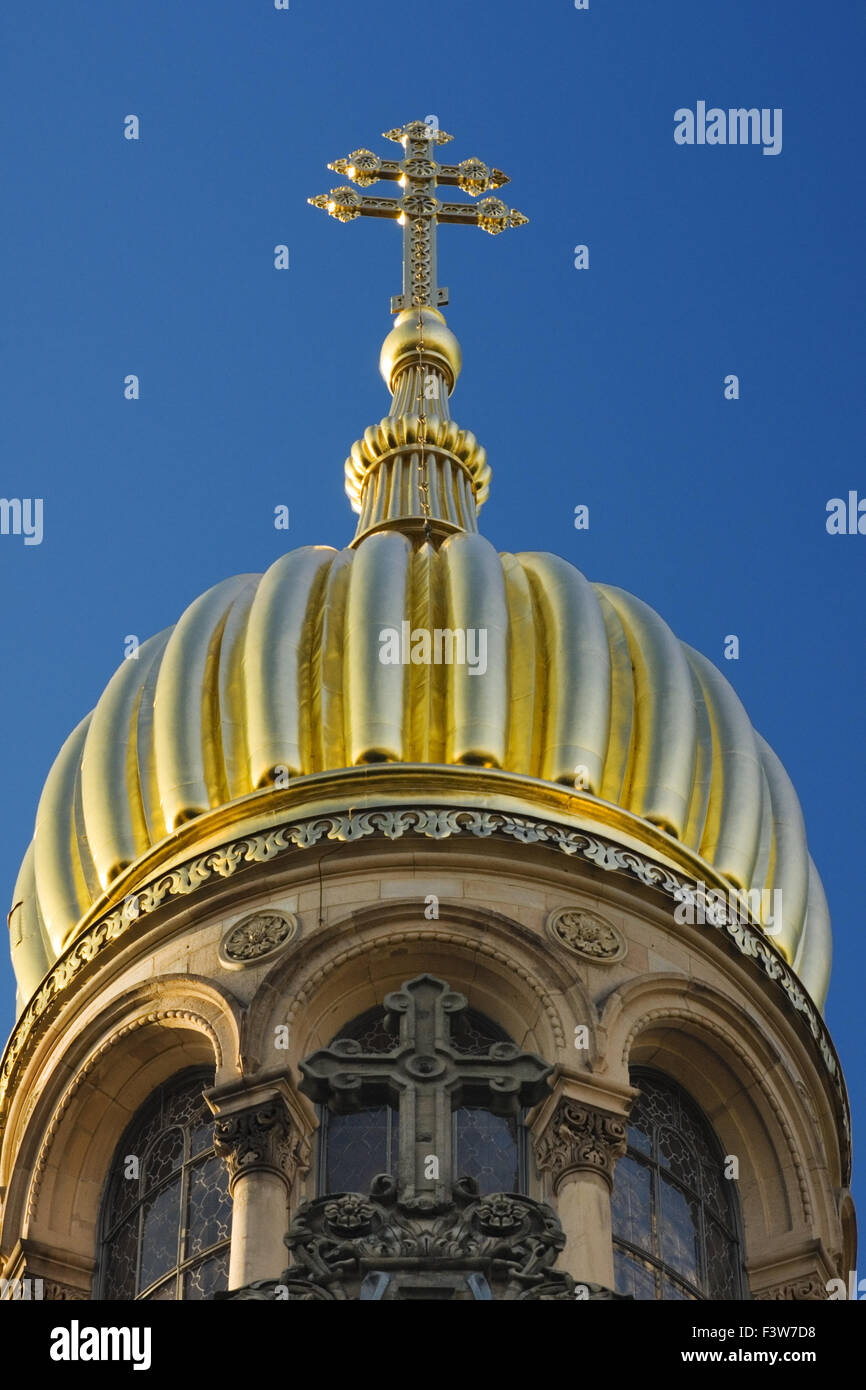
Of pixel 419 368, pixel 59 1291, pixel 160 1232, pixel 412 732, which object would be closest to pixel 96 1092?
pixel 160 1232

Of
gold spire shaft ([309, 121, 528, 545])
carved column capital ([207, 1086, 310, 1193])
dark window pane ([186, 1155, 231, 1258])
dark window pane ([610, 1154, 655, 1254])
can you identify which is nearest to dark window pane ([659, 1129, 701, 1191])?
dark window pane ([610, 1154, 655, 1254])

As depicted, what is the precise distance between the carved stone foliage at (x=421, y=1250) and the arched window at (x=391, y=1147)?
3052 mm

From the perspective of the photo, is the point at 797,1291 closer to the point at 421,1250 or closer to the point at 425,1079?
the point at 425,1079

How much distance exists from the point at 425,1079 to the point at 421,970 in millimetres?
3085

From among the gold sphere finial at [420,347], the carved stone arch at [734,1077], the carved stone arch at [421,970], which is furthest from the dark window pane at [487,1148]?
the gold sphere finial at [420,347]

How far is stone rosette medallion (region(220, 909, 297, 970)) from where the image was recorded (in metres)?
33.7

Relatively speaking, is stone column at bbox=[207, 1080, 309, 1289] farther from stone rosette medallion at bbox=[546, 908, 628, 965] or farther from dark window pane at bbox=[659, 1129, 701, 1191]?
dark window pane at bbox=[659, 1129, 701, 1191]

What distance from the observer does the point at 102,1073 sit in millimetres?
34188

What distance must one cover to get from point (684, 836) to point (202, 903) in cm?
452

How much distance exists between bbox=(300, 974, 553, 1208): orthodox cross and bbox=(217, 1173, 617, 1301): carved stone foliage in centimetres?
88

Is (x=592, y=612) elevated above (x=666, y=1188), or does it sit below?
above

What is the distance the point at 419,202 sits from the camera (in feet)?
150

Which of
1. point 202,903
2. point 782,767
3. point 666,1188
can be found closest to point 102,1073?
point 202,903
